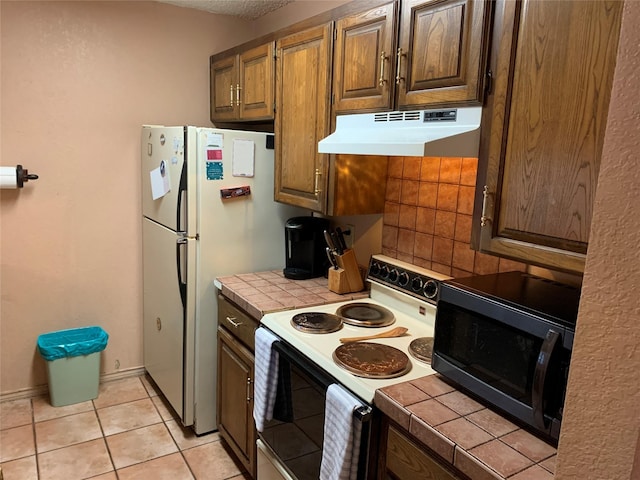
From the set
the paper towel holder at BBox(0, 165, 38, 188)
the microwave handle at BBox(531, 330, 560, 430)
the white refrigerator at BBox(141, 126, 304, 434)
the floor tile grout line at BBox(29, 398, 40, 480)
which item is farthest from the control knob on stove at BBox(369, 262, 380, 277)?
the paper towel holder at BBox(0, 165, 38, 188)

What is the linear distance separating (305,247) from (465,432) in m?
1.47

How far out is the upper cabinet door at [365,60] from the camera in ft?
5.68

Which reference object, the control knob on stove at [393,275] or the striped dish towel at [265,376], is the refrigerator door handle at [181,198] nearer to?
the striped dish towel at [265,376]

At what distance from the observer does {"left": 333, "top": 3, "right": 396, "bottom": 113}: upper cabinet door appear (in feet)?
5.68

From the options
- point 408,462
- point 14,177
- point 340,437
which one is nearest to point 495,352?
point 408,462

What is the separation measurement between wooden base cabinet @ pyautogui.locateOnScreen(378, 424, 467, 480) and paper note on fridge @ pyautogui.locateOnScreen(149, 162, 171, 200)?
1802 millimetres

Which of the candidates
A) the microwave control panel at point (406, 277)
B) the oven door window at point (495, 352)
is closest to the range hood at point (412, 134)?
the oven door window at point (495, 352)

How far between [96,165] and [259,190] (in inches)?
44.6

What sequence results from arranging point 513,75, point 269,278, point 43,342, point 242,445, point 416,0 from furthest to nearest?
point 43,342 → point 269,278 → point 242,445 → point 416,0 → point 513,75

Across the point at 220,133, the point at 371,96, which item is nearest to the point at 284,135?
the point at 220,133

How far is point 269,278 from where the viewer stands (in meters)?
2.56

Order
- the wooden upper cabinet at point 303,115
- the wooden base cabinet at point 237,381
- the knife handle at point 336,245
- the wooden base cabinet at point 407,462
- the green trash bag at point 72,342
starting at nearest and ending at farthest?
1. the wooden base cabinet at point 407,462
2. the wooden upper cabinet at point 303,115
3. the wooden base cabinet at point 237,381
4. the knife handle at point 336,245
5. the green trash bag at point 72,342

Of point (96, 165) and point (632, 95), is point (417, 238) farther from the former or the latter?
point (96, 165)

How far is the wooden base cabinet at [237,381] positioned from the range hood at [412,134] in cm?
91
